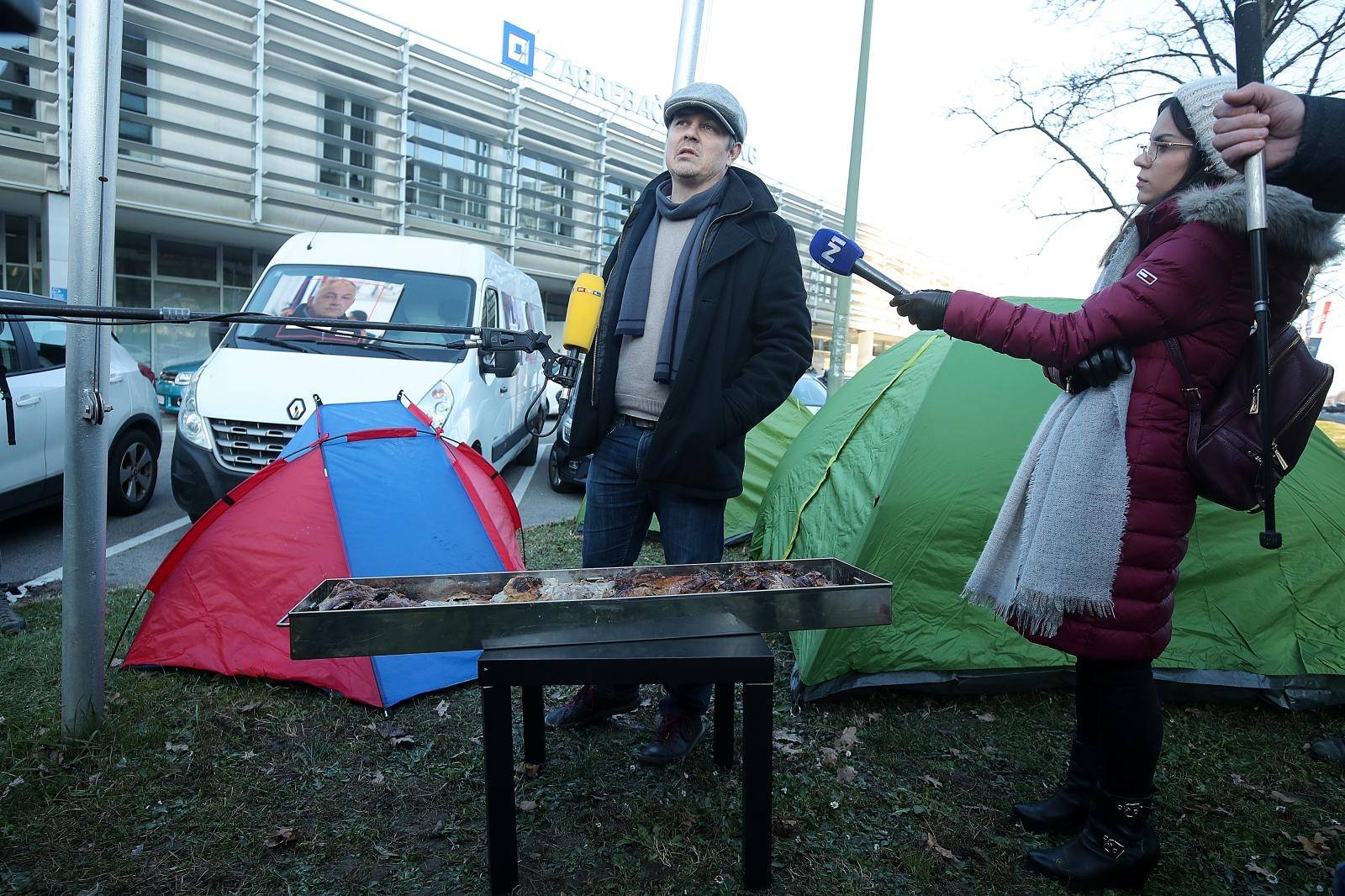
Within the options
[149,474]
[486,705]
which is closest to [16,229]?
[149,474]

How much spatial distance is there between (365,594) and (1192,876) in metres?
2.44

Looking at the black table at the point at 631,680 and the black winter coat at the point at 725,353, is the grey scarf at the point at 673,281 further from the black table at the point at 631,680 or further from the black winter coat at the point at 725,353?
the black table at the point at 631,680

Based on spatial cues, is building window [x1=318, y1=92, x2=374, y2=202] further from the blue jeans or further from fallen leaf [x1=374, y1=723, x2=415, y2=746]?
the blue jeans

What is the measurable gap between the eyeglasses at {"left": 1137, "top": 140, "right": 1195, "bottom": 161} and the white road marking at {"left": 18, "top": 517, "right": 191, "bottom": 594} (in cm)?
560

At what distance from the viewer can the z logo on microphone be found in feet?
6.93

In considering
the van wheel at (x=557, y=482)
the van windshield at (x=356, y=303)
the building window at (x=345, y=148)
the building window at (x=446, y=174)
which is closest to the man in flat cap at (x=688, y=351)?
the van windshield at (x=356, y=303)

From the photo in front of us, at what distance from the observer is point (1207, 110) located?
185 cm

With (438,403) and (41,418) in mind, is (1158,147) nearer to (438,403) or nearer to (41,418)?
(438,403)

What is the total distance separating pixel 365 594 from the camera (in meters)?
2.05

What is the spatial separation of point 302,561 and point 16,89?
13.7m

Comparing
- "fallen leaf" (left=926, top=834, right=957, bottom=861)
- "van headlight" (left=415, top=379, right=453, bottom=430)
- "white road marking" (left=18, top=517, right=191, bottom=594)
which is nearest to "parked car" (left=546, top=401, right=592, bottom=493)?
"van headlight" (left=415, top=379, right=453, bottom=430)

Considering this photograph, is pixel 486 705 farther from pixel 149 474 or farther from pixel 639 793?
pixel 149 474

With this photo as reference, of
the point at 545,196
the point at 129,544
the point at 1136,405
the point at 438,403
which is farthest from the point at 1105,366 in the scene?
the point at 545,196

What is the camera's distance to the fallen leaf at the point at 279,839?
225 cm
